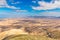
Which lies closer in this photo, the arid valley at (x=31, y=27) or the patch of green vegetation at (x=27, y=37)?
the patch of green vegetation at (x=27, y=37)

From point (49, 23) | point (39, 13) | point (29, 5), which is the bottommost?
point (49, 23)

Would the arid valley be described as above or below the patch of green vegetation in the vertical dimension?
above

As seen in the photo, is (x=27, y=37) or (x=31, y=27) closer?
(x=27, y=37)

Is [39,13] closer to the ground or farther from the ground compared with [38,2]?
closer to the ground

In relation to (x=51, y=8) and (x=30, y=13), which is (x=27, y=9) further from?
(x=51, y=8)

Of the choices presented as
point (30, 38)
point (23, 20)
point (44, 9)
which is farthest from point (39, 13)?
point (30, 38)

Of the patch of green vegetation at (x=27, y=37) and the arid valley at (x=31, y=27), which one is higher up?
the arid valley at (x=31, y=27)

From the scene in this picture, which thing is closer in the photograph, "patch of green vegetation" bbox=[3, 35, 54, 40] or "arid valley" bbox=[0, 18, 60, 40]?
"patch of green vegetation" bbox=[3, 35, 54, 40]

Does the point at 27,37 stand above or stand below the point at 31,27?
below
